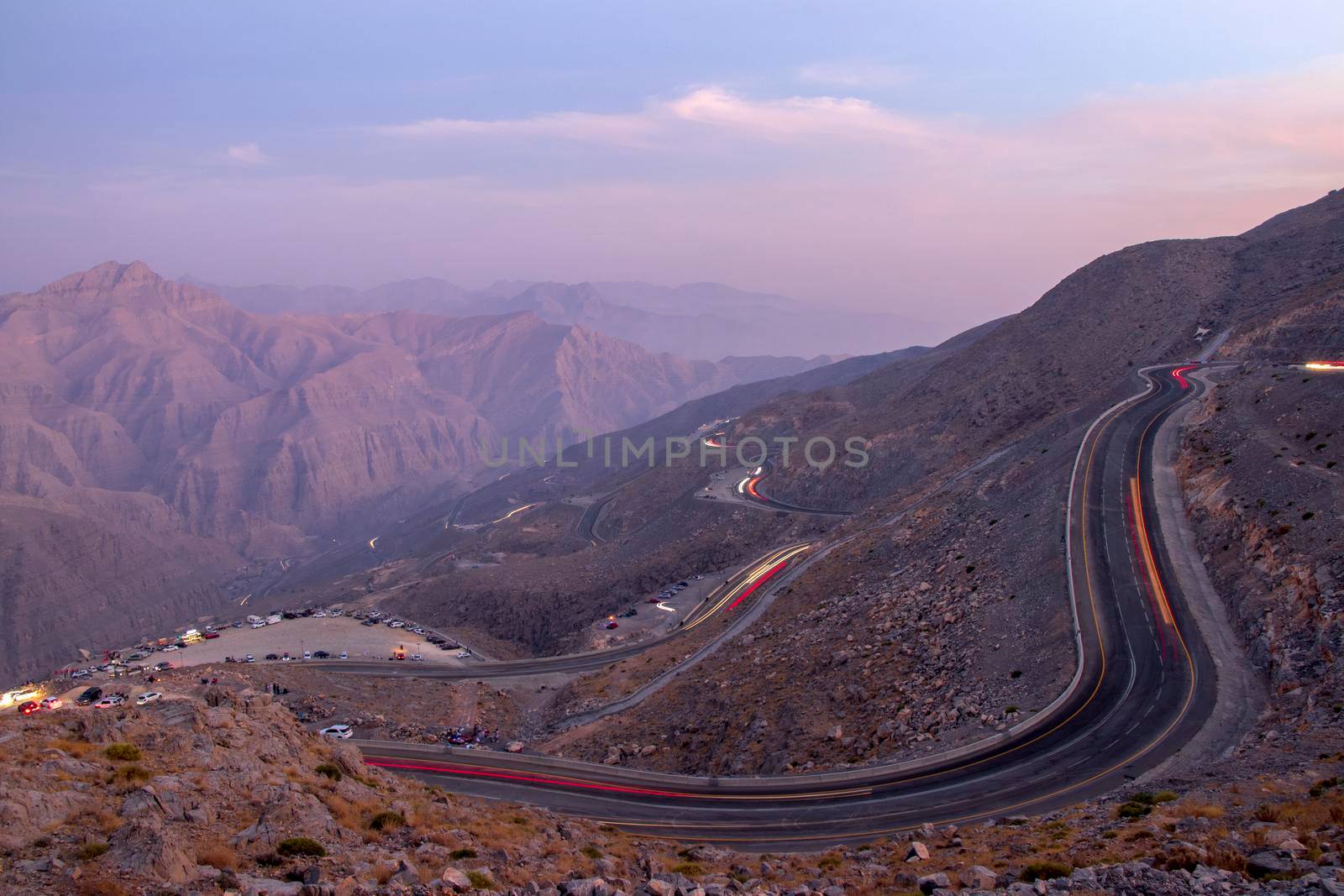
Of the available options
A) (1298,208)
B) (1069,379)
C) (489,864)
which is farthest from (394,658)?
(1298,208)

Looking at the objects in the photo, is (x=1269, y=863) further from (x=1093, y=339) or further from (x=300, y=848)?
(x=1093, y=339)

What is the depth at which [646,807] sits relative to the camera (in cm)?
3094

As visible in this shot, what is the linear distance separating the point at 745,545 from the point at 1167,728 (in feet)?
204

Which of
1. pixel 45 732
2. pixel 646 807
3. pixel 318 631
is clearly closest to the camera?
pixel 45 732

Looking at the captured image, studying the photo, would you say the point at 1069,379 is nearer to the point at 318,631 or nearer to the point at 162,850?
the point at 318,631

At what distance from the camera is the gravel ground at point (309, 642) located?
6850 cm

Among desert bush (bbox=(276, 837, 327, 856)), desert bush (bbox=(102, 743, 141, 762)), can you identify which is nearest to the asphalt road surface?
desert bush (bbox=(276, 837, 327, 856))

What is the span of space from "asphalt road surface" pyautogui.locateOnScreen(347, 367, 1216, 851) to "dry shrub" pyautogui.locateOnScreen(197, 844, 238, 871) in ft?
50.0

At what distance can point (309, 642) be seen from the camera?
236 ft

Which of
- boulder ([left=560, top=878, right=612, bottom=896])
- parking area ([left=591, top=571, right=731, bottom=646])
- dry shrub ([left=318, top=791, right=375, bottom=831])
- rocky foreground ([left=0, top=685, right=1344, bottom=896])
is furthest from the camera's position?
parking area ([left=591, top=571, right=731, bottom=646])

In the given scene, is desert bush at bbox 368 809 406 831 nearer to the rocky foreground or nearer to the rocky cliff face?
the rocky foreground

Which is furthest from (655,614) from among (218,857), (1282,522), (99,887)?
(99,887)

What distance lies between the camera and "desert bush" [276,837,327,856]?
608 inches

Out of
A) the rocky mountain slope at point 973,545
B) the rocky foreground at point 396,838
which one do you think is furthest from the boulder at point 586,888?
the rocky mountain slope at point 973,545
